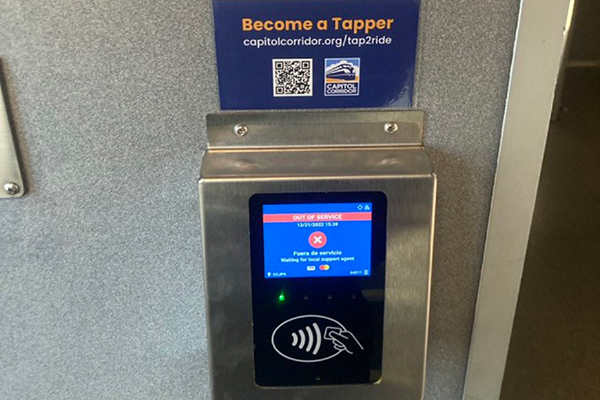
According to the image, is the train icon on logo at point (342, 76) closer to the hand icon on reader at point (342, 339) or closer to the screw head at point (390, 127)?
the screw head at point (390, 127)

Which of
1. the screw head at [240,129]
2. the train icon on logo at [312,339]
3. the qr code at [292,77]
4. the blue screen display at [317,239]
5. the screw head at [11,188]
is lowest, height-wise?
the train icon on logo at [312,339]

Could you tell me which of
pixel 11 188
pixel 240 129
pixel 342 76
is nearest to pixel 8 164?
pixel 11 188

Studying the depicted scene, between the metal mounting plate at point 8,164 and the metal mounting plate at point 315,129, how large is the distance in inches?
7.7

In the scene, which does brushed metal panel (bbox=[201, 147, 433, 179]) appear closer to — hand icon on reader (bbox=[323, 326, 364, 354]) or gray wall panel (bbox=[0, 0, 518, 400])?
gray wall panel (bbox=[0, 0, 518, 400])

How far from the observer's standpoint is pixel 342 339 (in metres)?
0.63

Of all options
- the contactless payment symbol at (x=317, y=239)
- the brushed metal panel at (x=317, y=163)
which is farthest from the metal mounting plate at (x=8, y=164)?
the contactless payment symbol at (x=317, y=239)

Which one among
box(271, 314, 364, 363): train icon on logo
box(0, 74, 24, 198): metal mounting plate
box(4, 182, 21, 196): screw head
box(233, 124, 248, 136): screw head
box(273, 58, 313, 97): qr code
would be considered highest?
box(273, 58, 313, 97): qr code

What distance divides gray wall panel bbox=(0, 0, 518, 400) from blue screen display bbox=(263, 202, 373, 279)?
0.10 m

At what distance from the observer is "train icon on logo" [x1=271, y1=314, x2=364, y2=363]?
0.62m

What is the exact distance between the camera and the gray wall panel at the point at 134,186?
0.59 meters

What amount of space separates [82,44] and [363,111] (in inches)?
10.8

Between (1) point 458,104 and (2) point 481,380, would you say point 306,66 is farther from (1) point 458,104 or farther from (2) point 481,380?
(2) point 481,380

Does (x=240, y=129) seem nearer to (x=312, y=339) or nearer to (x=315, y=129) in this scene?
(x=315, y=129)

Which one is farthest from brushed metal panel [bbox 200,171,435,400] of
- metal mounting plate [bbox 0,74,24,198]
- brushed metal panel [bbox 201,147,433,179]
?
metal mounting plate [bbox 0,74,24,198]
